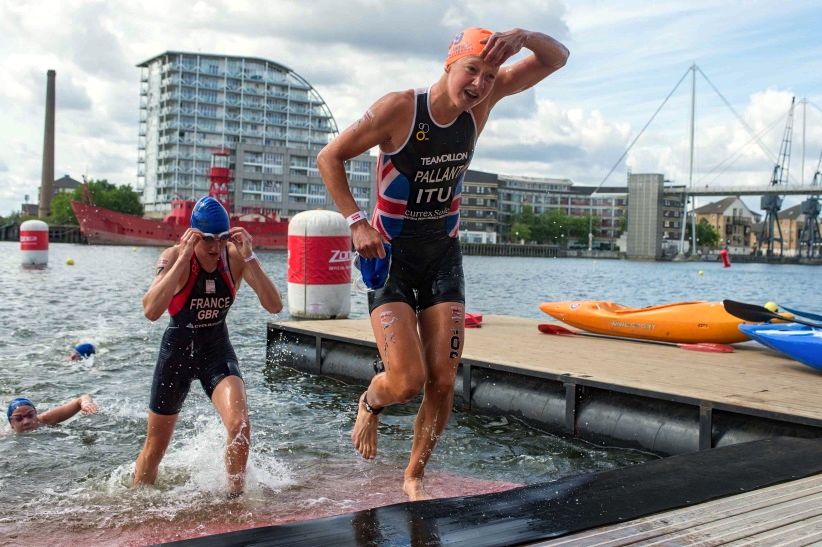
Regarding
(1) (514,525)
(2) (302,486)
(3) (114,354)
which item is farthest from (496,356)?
(3) (114,354)

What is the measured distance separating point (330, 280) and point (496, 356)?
658 cm

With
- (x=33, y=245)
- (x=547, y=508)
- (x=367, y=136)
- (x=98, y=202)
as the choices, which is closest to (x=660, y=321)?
(x=367, y=136)

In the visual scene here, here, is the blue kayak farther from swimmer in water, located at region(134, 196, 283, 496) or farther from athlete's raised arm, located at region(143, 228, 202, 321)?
athlete's raised arm, located at region(143, 228, 202, 321)

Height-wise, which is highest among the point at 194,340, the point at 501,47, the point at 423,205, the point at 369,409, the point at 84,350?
the point at 501,47

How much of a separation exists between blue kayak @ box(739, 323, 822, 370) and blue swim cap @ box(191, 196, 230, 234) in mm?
7001

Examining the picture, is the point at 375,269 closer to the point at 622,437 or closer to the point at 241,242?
the point at 241,242

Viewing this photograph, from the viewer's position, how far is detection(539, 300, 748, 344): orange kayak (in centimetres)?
1155

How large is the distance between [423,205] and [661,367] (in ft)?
18.7

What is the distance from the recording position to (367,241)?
489cm

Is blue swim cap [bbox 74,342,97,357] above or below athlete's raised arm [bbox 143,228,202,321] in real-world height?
below

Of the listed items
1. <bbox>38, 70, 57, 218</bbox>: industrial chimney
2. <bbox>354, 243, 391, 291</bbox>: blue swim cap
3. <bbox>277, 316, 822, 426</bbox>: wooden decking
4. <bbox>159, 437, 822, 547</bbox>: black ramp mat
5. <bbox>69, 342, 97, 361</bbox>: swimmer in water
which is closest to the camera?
<bbox>159, 437, 822, 547</bbox>: black ramp mat

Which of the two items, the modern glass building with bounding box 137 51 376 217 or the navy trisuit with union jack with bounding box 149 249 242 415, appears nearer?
the navy trisuit with union jack with bounding box 149 249 242 415

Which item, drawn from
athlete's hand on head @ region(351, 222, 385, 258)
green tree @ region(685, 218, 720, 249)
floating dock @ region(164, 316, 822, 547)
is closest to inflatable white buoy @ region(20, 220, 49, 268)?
floating dock @ region(164, 316, 822, 547)

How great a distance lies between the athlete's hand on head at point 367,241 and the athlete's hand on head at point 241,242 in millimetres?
1485
